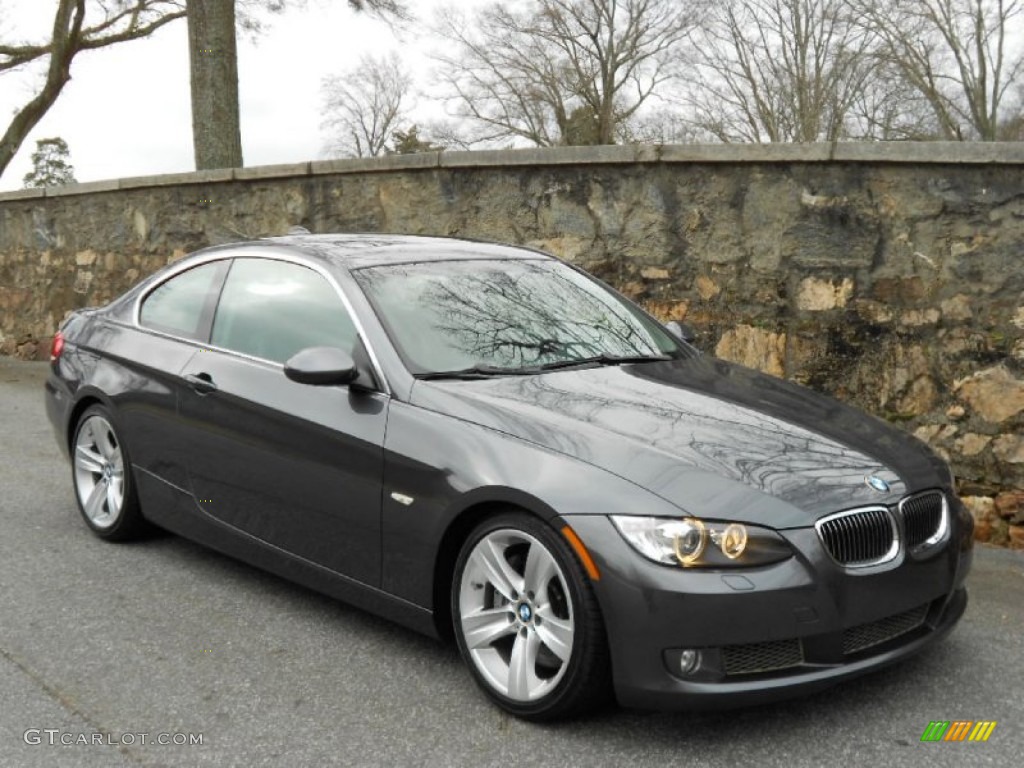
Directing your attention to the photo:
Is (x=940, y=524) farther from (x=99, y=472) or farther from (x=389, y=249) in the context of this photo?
(x=99, y=472)

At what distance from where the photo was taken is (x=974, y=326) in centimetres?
614

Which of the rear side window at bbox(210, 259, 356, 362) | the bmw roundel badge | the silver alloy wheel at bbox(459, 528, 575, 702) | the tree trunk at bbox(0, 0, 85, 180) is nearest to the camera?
the silver alloy wheel at bbox(459, 528, 575, 702)

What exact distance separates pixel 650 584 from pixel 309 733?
111 cm

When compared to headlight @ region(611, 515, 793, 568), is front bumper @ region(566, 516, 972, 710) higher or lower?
lower

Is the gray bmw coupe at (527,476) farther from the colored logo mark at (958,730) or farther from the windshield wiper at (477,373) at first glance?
the colored logo mark at (958,730)

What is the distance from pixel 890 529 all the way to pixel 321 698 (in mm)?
1826

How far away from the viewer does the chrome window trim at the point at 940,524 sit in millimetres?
3428

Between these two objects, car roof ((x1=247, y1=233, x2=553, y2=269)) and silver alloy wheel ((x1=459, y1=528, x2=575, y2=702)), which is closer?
silver alloy wheel ((x1=459, y1=528, x2=575, y2=702))

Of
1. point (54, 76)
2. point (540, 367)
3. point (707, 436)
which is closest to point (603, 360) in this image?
point (540, 367)

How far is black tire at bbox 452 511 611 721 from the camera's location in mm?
3209

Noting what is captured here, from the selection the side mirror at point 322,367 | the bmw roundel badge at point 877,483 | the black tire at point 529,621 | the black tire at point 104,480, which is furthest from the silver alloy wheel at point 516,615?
the black tire at point 104,480

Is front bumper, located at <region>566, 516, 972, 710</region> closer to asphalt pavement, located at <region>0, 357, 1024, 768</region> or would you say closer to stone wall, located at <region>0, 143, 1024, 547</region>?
asphalt pavement, located at <region>0, 357, 1024, 768</region>

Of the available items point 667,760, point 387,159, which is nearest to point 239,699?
point 667,760

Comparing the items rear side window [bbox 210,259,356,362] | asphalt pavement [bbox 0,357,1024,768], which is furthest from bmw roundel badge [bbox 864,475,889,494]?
rear side window [bbox 210,259,356,362]
